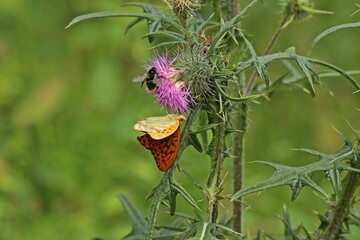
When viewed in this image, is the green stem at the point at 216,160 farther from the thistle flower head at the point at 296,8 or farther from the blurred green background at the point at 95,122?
the blurred green background at the point at 95,122

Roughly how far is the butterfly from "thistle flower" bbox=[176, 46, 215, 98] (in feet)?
0.35

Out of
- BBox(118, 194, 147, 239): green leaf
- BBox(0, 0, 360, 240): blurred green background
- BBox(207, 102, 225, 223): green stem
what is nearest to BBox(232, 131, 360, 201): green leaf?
BBox(207, 102, 225, 223): green stem

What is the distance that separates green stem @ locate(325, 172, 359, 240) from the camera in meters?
2.51

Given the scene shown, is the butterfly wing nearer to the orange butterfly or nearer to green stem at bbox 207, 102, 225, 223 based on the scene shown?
the orange butterfly

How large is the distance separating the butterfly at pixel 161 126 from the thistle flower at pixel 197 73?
105 millimetres

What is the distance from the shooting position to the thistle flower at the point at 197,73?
2.28m

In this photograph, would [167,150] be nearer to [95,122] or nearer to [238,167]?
[238,167]

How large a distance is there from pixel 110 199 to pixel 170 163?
264 centimetres

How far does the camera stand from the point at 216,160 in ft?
7.73

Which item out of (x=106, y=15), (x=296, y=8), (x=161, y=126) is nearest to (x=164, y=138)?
(x=161, y=126)

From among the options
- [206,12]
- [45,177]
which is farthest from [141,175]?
[206,12]

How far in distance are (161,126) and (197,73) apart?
208mm

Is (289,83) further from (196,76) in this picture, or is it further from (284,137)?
(284,137)

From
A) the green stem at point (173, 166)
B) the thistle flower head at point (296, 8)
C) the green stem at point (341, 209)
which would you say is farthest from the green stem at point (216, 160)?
the thistle flower head at point (296, 8)
